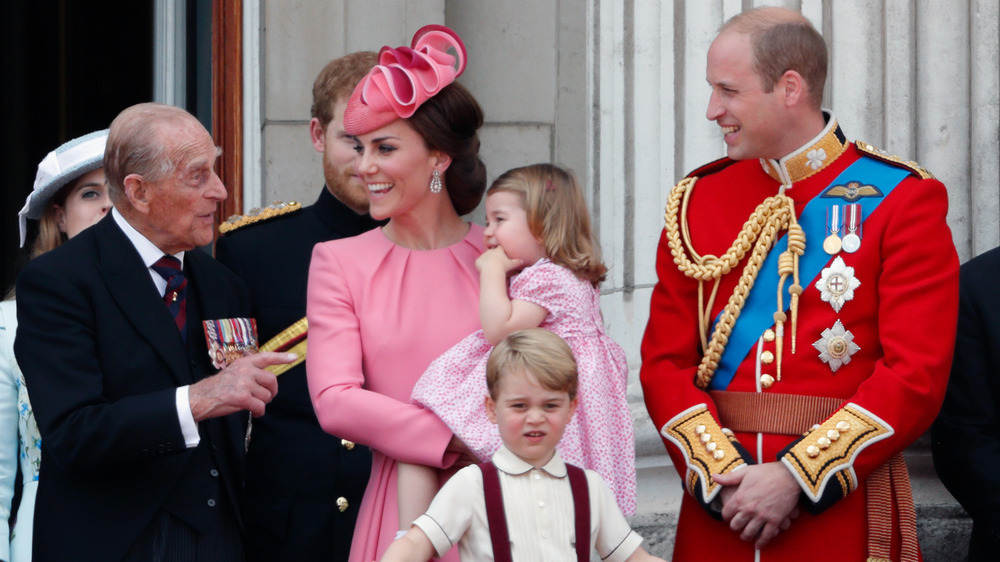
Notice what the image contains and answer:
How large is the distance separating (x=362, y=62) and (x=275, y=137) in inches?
35.8

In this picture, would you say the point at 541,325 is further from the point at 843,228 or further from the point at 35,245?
the point at 35,245

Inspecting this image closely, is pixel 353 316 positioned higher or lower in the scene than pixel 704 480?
higher

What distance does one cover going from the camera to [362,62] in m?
4.01

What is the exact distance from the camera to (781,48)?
11.1 feet

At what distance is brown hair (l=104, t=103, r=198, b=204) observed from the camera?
131 inches

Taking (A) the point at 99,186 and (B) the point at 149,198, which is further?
(A) the point at 99,186

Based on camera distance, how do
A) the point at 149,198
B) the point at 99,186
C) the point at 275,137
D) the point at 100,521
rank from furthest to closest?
the point at 275,137 → the point at 99,186 → the point at 149,198 → the point at 100,521

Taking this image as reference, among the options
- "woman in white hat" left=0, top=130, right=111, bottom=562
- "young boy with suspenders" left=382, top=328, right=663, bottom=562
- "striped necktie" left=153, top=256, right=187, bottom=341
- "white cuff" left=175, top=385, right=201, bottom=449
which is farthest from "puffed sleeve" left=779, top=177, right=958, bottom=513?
"woman in white hat" left=0, top=130, right=111, bottom=562

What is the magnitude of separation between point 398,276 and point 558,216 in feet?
1.32

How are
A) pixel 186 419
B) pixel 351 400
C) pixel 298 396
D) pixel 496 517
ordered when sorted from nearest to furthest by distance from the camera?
→ pixel 496 517
pixel 186 419
pixel 351 400
pixel 298 396

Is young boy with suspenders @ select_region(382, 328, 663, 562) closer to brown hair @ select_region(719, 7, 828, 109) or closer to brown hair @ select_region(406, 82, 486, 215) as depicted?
brown hair @ select_region(406, 82, 486, 215)

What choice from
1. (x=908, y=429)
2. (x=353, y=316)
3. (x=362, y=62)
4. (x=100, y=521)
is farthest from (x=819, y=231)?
(x=100, y=521)

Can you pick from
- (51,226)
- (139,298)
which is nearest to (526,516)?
(139,298)

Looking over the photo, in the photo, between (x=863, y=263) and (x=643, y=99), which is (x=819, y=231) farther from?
(x=643, y=99)
